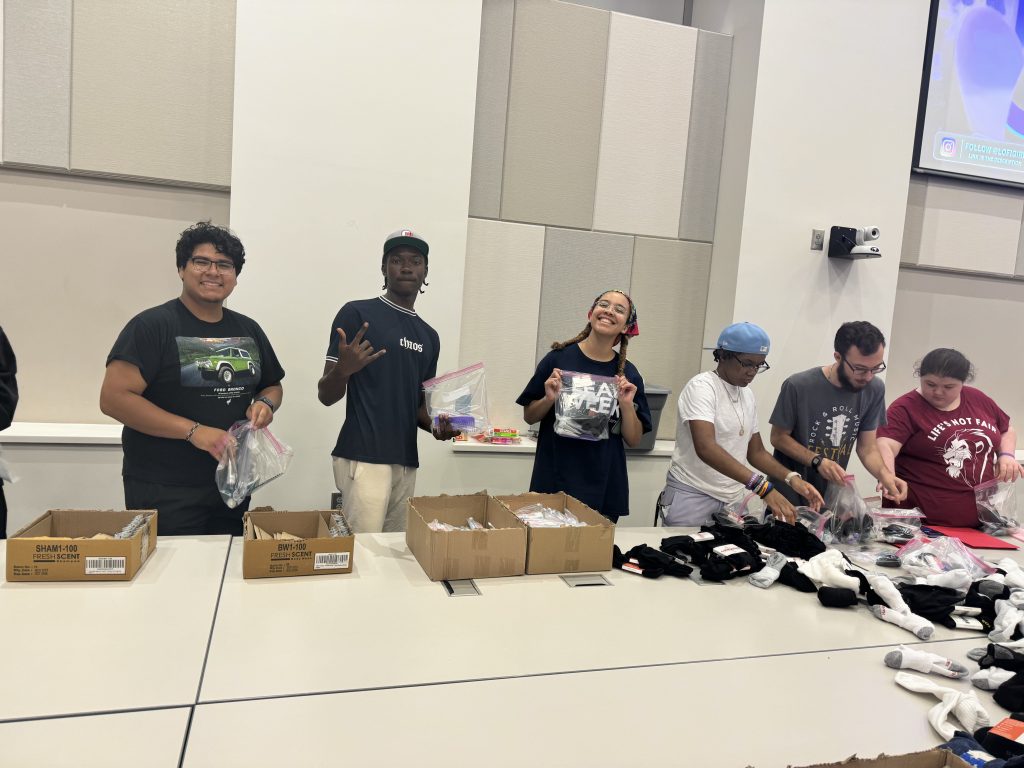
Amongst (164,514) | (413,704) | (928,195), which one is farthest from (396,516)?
(928,195)

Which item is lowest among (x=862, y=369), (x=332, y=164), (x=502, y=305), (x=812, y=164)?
(x=862, y=369)

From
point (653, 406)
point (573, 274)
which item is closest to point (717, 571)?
point (653, 406)

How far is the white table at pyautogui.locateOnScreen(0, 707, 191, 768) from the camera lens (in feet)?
3.42

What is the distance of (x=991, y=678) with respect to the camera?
1447mm

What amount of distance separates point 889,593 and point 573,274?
2.62m

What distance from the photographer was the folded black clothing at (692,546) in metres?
2.11

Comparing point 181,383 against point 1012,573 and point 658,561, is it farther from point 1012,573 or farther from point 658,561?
point 1012,573

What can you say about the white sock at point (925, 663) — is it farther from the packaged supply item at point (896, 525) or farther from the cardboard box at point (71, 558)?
the cardboard box at point (71, 558)

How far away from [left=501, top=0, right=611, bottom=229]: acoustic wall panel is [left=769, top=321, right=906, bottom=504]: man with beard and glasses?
1.75 m

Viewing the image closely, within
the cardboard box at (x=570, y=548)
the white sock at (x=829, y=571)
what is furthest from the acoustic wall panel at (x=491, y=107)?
the white sock at (x=829, y=571)

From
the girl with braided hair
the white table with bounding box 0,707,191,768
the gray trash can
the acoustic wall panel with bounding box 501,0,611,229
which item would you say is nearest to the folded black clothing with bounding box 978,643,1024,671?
the girl with braided hair

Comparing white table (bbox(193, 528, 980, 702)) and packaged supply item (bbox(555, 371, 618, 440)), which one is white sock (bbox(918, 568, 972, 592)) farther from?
packaged supply item (bbox(555, 371, 618, 440))

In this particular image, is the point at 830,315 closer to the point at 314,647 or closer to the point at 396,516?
the point at 396,516

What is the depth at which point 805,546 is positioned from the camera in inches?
86.7
